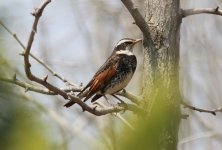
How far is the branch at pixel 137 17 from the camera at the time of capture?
2846 mm

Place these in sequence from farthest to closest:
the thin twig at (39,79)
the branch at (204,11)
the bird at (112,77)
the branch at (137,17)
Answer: the bird at (112,77) < the branch at (204,11) < the branch at (137,17) < the thin twig at (39,79)

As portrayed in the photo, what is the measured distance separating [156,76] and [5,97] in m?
2.09

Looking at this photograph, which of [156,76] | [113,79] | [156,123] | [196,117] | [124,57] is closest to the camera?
[156,123]

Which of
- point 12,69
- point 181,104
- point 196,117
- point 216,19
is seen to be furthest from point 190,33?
point 12,69

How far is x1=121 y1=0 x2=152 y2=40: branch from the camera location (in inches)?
112

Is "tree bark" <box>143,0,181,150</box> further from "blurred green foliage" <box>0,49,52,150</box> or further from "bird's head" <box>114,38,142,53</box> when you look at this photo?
"blurred green foliage" <box>0,49,52,150</box>

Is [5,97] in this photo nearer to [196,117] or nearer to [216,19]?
[196,117]

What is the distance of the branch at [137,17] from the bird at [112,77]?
654 millimetres

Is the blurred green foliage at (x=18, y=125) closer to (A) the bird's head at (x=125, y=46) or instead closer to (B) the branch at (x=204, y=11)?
(B) the branch at (x=204, y=11)

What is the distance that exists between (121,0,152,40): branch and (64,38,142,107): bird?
2.15 feet

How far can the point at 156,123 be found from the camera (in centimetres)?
86

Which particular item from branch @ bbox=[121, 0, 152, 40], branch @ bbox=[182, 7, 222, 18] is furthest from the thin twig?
branch @ bbox=[182, 7, 222, 18]

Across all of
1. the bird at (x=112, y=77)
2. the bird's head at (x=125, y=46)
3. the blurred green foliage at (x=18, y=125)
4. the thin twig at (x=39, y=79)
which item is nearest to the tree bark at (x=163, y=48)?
the thin twig at (x=39, y=79)

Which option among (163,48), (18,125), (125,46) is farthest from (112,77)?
(18,125)
